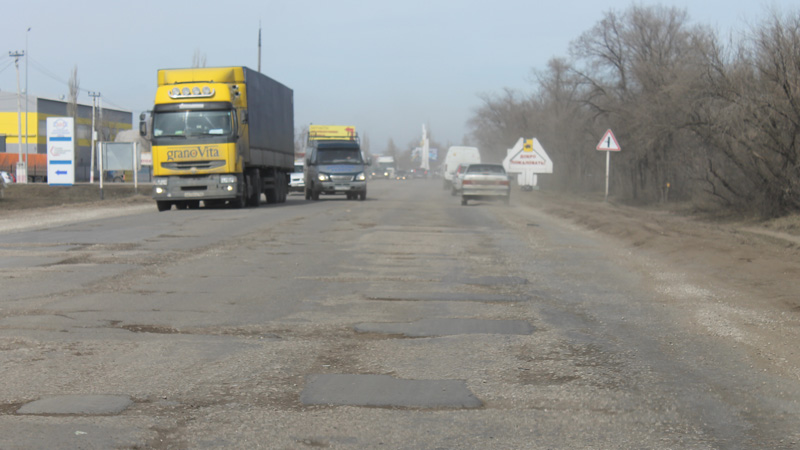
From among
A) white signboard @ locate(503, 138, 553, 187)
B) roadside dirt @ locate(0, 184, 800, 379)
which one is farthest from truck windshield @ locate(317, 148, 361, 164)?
white signboard @ locate(503, 138, 553, 187)

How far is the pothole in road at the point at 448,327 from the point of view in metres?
6.61

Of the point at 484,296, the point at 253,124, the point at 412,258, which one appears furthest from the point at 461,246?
the point at 253,124

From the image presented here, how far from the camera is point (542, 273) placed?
34.0 feet

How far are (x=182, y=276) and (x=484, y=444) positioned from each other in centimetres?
642

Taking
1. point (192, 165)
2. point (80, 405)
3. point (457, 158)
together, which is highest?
point (457, 158)

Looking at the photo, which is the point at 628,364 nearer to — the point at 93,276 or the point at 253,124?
the point at 93,276

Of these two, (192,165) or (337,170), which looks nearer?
(192,165)

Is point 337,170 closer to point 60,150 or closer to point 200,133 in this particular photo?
point 200,133

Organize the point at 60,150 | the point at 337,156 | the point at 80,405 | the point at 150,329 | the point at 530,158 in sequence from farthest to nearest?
the point at 530,158
the point at 60,150
the point at 337,156
the point at 150,329
the point at 80,405

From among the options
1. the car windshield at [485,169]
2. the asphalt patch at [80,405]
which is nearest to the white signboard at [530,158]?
the car windshield at [485,169]

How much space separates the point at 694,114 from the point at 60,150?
28.1 metres

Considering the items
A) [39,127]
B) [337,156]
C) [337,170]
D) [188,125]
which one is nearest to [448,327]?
[188,125]

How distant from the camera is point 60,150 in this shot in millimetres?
35906

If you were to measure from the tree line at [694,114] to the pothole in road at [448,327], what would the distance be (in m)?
14.6
